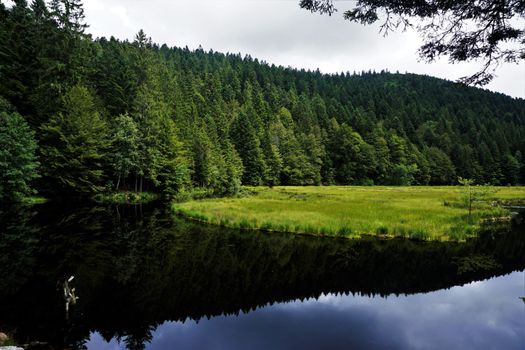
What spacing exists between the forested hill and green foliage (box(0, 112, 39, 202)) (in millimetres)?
669

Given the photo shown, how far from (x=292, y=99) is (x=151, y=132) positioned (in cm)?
9700

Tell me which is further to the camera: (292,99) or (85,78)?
(292,99)

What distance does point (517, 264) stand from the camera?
2231cm

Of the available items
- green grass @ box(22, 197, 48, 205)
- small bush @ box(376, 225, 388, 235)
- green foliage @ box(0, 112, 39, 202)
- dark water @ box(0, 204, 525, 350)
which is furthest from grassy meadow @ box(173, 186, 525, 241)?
green grass @ box(22, 197, 48, 205)

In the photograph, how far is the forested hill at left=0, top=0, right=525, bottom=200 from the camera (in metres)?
48.8

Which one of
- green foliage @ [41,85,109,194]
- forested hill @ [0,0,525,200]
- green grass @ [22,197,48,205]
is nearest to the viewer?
green grass @ [22,197,48,205]

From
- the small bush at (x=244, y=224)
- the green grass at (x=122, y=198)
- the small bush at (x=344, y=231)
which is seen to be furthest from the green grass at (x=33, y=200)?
the small bush at (x=344, y=231)

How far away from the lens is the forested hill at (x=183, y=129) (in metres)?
48.8

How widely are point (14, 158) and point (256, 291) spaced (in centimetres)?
3607

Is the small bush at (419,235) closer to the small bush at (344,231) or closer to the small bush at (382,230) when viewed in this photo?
the small bush at (382,230)

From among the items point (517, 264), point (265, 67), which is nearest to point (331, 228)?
point (517, 264)

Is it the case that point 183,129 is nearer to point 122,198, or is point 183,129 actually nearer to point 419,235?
point 122,198

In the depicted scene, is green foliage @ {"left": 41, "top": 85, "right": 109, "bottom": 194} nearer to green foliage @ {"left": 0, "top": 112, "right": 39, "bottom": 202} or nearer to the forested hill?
the forested hill

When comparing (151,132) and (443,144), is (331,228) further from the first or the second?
(443,144)
